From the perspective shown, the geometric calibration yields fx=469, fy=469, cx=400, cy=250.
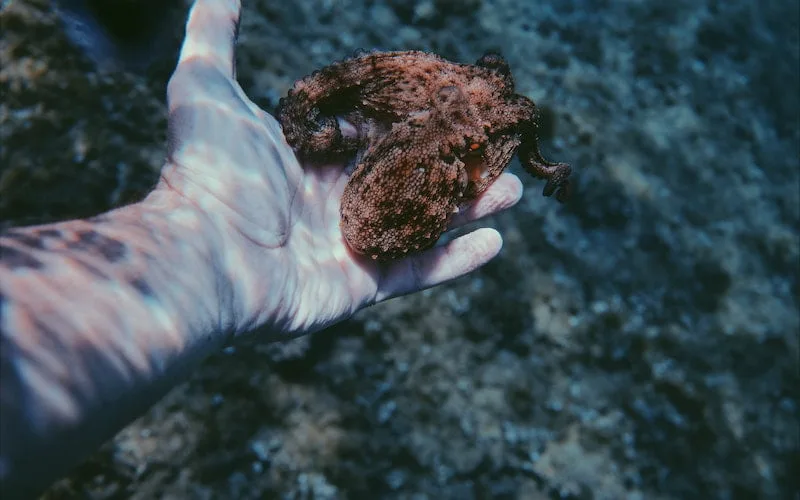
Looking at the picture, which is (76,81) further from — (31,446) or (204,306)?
(31,446)

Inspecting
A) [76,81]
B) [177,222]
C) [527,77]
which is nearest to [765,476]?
[527,77]

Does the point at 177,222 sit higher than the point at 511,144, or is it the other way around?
the point at 177,222

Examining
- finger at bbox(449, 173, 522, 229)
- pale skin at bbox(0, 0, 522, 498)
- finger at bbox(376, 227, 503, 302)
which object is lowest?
finger at bbox(376, 227, 503, 302)

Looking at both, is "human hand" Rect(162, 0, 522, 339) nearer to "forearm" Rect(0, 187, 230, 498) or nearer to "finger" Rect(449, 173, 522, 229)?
"finger" Rect(449, 173, 522, 229)

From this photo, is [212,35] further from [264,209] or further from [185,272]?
[185,272]

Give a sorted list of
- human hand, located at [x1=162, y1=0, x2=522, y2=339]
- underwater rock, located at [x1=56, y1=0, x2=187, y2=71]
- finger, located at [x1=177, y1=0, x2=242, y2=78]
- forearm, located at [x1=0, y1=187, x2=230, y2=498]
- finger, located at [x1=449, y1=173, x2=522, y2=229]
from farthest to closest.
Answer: underwater rock, located at [x1=56, y1=0, x2=187, y2=71] < finger, located at [x1=449, y1=173, x2=522, y2=229] < finger, located at [x1=177, y1=0, x2=242, y2=78] < human hand, located at [x1=162, y1=0, x2=522, y2=339] < forearm, located at [x1=0, y1=187, x2=230, y2=498]

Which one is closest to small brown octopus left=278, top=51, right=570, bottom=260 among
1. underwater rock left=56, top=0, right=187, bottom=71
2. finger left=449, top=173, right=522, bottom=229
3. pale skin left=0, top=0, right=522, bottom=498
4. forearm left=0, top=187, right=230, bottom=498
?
finger left=449, top=173, right=522, bottom=229

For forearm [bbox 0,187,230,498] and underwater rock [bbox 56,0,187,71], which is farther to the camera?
underwater rock [bbox 56,0,187,71]
